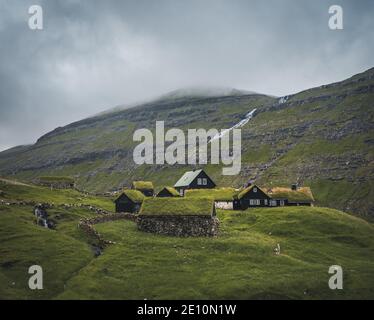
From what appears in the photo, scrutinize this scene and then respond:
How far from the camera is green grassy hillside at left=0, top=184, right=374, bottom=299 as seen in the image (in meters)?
53.2

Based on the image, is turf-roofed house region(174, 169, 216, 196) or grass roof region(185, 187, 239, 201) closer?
grass roof region(185, 187, 239, 201)

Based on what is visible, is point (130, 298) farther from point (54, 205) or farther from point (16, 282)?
point (54, 205)

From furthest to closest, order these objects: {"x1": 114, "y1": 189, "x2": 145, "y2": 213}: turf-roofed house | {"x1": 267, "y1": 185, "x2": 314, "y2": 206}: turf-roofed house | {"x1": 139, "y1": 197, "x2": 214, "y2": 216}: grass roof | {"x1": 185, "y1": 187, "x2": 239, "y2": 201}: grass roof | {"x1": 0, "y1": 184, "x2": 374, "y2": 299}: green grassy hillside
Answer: {"x1": 267, "y1": 185, "x2": 314, "y2": 206}: turf-roofed house
{"x1": 185, "y1": 187, "x2": 239, "y2": 201}: grass roof
{"x1": 114, "y1": 189, "x2": 145, "y2": 213}: turf-roofed house
{"x1": 139, "y1": 197, "x2": 214, "y2": 216}: grass roof
{"x1": 0, "y1": 184, "x2": 374, "y2": 299}: green grassy hillside

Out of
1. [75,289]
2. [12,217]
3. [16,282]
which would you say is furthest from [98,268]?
[12,217]

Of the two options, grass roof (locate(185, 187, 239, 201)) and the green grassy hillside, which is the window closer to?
grass roof (locate(185, 187, 239, 201))

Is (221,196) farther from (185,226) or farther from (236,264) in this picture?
(236,264)

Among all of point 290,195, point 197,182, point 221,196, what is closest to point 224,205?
point 221,196

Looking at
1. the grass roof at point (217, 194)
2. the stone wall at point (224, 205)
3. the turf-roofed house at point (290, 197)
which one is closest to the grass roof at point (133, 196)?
the grass roof at point (217, 194)

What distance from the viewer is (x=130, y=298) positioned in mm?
51000

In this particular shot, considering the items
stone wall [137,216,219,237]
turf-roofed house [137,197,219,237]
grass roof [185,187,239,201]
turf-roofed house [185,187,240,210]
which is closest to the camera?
stone wall [137,216,219,237]

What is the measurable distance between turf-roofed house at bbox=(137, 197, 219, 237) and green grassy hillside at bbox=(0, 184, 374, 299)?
2122 mm

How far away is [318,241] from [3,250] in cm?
5017

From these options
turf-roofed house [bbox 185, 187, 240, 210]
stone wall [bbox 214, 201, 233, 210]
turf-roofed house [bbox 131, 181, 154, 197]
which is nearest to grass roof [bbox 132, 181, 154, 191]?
turf-roofed house [bbox 131, 181, 154, 197]

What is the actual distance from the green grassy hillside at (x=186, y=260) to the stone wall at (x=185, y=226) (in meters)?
2.02
